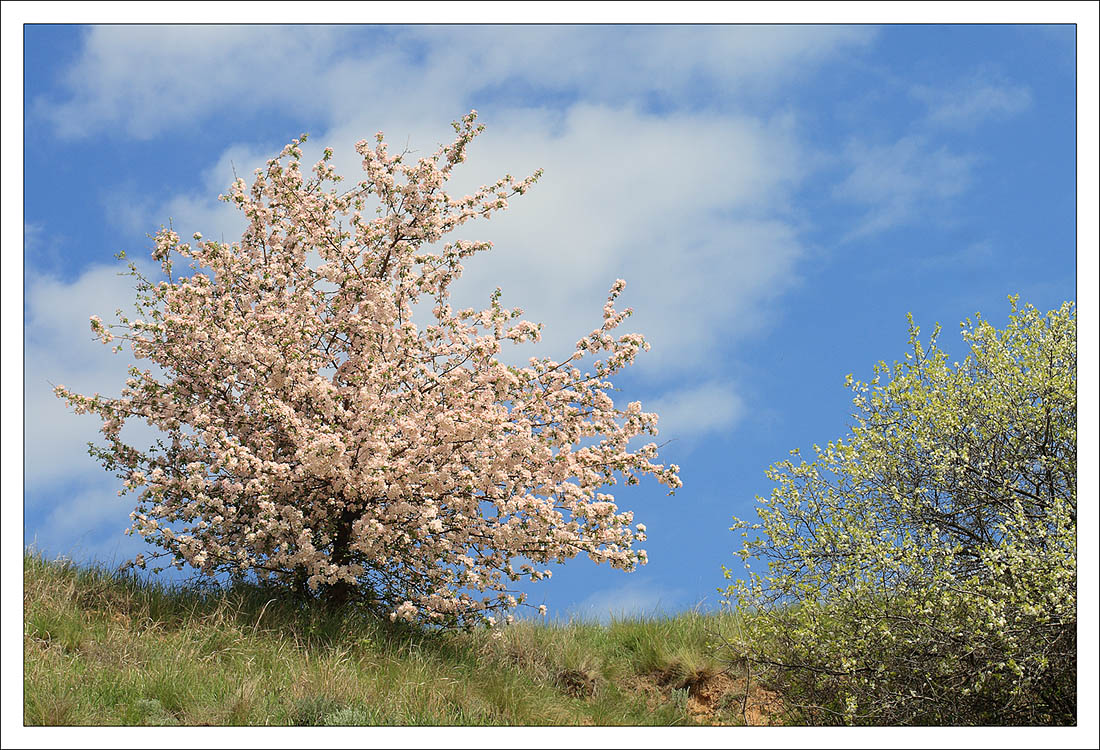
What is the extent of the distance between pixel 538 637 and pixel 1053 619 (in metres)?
6.26

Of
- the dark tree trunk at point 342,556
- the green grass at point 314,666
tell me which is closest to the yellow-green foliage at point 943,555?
the green grass at point 314,666

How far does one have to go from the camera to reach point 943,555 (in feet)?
31.3

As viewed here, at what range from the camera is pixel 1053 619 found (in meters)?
8.57

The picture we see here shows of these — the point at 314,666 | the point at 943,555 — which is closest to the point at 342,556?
the point at 314,666

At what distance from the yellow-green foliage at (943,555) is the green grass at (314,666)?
168 cm

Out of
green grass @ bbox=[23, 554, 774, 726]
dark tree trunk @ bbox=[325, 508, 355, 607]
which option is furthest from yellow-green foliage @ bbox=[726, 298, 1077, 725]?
dark tree trunk @ bbox=[325, 508, 355, 607]

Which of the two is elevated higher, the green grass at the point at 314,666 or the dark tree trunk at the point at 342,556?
the dark tree trunk at the point at 342,556

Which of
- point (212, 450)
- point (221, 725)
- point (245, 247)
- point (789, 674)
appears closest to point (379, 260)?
point (245, 247)

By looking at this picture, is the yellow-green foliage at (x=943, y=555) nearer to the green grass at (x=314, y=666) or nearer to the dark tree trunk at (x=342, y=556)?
the green grass at (x=314, y=666)

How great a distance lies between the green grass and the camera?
7926mm

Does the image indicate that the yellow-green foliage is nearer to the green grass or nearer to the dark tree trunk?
the green grass

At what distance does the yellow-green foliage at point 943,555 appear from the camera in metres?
8.74
